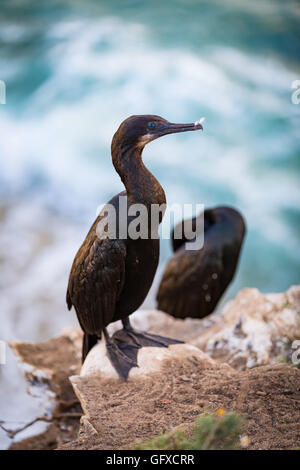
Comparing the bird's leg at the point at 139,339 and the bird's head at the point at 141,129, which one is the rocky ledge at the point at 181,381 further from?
the bird's head at the point at 141,129

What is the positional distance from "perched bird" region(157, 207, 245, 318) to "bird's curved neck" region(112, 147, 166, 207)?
221 centimetres

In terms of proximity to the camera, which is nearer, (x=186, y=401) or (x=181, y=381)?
(x=186, y=401)

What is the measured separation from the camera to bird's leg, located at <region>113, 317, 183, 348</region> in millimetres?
3739

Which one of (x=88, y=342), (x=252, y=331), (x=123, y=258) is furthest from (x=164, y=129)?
(x=252, y=331)

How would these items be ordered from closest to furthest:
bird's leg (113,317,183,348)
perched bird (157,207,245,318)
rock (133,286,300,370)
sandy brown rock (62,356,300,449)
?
sandy brown rock (62,356,300,449) < bird's leg (113,317,183,348) < rock (133,286,300,370) < perched bird (157,207,245,318)

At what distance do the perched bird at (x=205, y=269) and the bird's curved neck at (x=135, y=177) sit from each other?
7.26 ft

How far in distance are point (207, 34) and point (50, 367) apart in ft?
17.6

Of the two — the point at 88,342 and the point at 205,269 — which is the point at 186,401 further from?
the point at 205,269

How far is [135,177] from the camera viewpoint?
322 cm

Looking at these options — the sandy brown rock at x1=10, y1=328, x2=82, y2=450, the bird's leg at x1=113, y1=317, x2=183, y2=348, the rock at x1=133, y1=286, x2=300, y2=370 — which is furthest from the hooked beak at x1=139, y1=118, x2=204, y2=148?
the sandy brown rock at x1=10, y1=328, x2=82, y2=450

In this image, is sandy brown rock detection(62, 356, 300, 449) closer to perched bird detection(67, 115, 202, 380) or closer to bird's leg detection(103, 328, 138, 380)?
bird's leg detection(103, 328, 138, 380)

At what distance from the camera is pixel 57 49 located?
8188 mm

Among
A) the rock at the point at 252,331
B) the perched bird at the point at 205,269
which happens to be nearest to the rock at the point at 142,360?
the rock at the point at 252,331

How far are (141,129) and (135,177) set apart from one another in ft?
0.94
